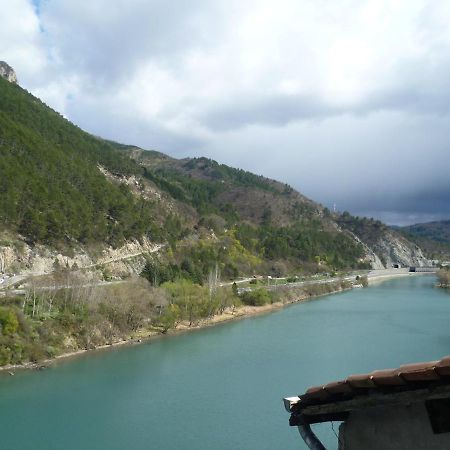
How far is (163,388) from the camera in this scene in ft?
77.3

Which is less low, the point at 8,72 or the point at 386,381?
the point at 8,72

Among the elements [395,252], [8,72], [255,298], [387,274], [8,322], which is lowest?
[255,298]

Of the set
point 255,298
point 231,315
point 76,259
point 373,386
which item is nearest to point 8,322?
point 76,259

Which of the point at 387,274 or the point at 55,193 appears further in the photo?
the point at 387,274

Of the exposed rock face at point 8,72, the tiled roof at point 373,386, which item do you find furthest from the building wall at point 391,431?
the exposed rock face at point 8,72

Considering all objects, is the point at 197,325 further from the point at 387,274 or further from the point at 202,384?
the point at 387,274

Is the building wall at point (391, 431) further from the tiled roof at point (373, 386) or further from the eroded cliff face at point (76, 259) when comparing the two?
the eroded cliff face at point (76, 259)

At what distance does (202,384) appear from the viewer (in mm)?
23922

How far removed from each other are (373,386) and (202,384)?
2162 cm

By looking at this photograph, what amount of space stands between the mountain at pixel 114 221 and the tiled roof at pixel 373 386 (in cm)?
3992

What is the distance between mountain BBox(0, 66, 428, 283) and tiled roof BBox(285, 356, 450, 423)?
131 feet

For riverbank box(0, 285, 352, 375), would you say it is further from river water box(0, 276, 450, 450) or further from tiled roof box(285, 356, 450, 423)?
tiled roof box(285, 356, 450, 423)

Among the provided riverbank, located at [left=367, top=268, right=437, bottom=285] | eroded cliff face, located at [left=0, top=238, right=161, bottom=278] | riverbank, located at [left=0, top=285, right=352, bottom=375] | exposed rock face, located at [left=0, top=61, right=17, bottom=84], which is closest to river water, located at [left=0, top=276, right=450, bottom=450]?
riverbank, located at [left=0, top=285, right=352, bottom=375]

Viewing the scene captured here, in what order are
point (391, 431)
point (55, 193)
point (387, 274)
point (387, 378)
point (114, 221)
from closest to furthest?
1. point (387, 378)
2. point (391, 431)
3. point (55, 193)
4. point (114, 221)
5. point (387, 274)
